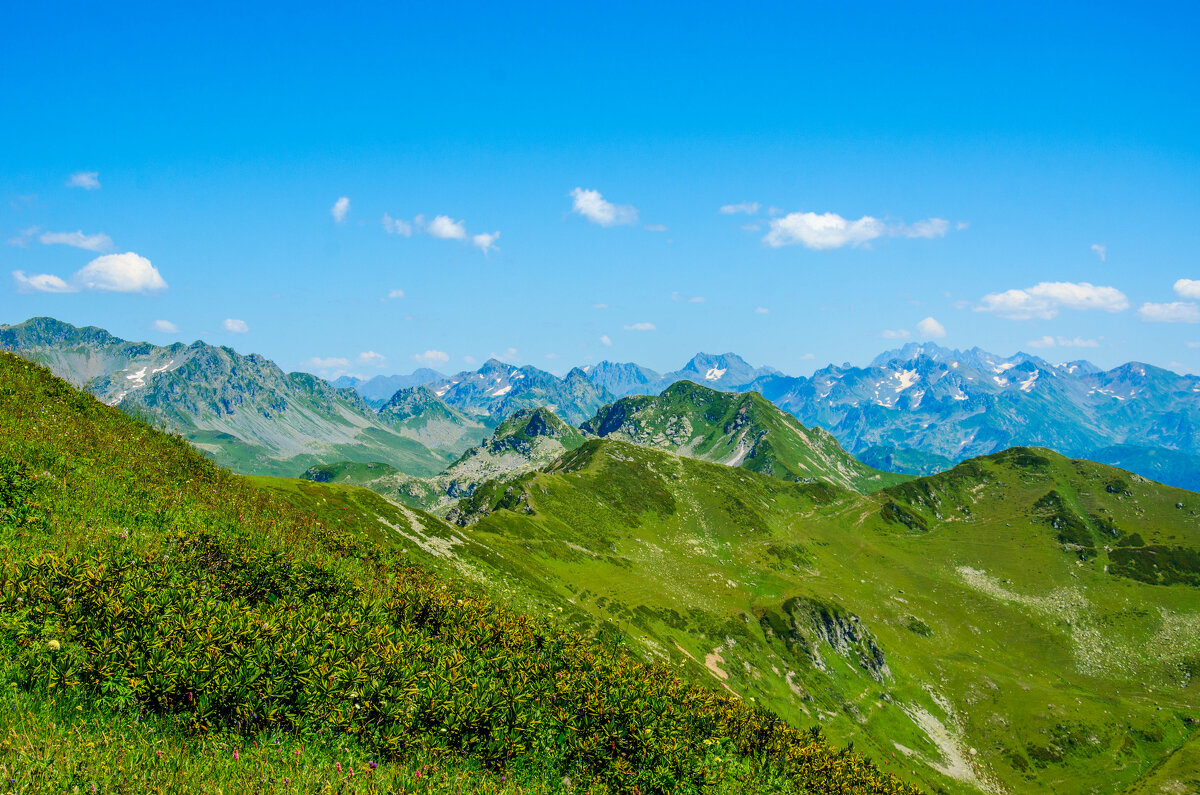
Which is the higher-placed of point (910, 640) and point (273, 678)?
point (273, 678)

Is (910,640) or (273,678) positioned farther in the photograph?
(910,640)

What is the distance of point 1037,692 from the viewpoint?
13562cm

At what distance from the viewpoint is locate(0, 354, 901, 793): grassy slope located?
13.3 meters

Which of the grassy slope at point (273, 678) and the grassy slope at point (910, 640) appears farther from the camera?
the grassy slope at point (910, 640)

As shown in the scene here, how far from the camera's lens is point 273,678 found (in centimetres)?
1573

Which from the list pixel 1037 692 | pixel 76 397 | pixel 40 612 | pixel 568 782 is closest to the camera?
pixel 40 612

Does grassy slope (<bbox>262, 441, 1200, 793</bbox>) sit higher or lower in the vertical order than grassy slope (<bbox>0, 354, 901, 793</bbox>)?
lower

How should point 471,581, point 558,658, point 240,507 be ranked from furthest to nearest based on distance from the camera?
point 471,581 → point 240,507 → point 558,658

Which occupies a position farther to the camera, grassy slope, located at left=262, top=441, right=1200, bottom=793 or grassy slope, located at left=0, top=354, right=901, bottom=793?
grassy slope, located at left=262, top=441, right=1200, bottom=793

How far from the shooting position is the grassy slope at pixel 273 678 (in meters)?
13.3

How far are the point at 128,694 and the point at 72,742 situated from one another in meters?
2.06

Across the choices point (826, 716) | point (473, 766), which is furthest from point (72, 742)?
point (826, 716)

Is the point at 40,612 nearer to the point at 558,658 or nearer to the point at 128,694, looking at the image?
the point at 128,694

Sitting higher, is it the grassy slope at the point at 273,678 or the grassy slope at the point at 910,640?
the grassy slope at the point at 273,678
